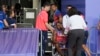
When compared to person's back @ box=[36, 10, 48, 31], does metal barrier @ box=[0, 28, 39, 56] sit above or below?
below

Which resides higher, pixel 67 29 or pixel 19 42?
pixel 67 29

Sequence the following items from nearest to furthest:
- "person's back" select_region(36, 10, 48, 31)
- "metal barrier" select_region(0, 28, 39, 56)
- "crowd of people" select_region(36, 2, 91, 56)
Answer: "metal barrier" select_region(0, 28, 39, 56)
"crowd of people" select_region(36, 2, 91, 56)
"person's back" select_region(36, 10, 48, 31)

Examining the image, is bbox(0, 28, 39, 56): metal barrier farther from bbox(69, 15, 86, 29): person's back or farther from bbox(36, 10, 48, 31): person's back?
bbox(69, 15, 86, 29): person's back

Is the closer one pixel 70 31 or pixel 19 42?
pixel 19 42

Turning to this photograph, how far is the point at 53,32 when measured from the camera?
11.8m

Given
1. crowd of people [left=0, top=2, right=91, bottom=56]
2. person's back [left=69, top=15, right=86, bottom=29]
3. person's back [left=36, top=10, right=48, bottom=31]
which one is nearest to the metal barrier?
crowd of people [left=0, top=2, right=91, bottom=56]

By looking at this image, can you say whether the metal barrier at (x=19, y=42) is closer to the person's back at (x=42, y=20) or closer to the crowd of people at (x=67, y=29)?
the crowd of people at (x=67, y=29)

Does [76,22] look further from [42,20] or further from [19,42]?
[19,42]

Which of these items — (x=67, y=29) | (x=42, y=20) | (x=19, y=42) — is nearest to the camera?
(x=19, y=42)

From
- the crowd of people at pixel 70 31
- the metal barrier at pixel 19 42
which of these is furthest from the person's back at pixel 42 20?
the metal barrier at pixel 19 42

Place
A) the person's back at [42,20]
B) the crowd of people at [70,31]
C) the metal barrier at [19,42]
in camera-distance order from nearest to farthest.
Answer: the metal barrier at [19,42]
the crowd of people at [70,31]
the person's back at [42,20]

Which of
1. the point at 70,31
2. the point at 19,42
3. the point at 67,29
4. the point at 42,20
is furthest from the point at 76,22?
the point at 19,42

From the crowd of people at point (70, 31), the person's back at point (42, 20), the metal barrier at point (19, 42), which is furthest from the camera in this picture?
the person's back at point (42, 20)

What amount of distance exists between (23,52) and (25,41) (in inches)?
14.8
